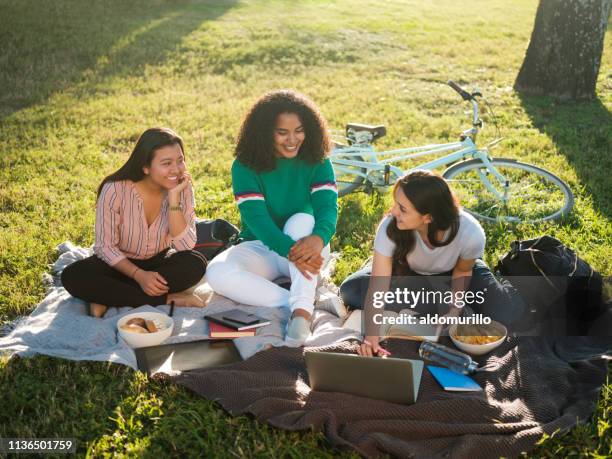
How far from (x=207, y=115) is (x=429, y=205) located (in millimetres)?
5853

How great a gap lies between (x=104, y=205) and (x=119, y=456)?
1.74m

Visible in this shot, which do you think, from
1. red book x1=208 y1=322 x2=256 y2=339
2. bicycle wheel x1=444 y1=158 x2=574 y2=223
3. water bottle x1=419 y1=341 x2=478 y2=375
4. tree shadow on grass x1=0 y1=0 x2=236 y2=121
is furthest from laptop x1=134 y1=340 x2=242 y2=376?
tree shadow on grass x1=0 y1=0 x2=236 y2=121

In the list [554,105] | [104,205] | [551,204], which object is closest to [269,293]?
[104,205]

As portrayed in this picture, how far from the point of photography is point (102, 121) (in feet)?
28.5

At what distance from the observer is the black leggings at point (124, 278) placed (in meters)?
4.17

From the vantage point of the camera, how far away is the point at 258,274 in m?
Result: 4.50

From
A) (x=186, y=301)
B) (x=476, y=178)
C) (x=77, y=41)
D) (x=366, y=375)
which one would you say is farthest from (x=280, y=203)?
(x=77, y=41)

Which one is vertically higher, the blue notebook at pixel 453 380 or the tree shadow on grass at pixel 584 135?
the tree shadow on grass at pixel 584 135

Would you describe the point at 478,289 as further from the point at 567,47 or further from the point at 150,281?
the point at 567,47

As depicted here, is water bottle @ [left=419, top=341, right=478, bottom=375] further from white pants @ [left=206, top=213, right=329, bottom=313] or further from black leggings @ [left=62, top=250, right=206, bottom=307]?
black leggings @ [left=62, top=250, right=206, bottom=307]

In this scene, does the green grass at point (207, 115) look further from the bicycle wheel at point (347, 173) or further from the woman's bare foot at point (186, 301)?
the woman's bare foot at point (186, 301)

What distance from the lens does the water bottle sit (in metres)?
3.55

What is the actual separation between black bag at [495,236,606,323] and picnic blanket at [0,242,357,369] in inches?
46.9

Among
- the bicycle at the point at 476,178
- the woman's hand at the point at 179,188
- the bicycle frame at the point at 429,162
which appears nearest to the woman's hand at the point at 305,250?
the woman's hand at the point at 179,188
